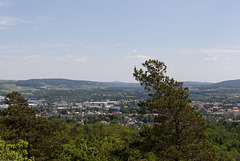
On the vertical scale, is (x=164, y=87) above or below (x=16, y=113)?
above

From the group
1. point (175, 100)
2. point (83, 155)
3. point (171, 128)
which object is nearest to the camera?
point (175, 100)

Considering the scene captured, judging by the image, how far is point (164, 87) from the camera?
579 inches

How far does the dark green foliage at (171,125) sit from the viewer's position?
43.3ft

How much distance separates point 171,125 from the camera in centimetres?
1448

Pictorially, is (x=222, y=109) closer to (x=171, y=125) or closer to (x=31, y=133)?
(x=171, y=125)

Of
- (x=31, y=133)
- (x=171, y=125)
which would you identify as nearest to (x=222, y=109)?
(x=171, y=125)

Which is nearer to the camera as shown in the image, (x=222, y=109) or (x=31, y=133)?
(x=31, y=133)

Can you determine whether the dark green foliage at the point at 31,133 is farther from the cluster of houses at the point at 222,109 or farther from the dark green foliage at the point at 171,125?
the cluster of houses at the point at 222,109

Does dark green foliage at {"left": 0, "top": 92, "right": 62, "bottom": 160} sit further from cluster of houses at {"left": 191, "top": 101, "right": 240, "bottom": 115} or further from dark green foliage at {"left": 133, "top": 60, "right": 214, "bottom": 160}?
cluster of houses at {"left": 191, "top": 101, "right": 240, "bottom": 115}

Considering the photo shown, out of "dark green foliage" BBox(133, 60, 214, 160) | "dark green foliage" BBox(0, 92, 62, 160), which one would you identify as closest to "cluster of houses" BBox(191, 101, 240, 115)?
"dark green foliage" BBox(133, 60, 214, 160)

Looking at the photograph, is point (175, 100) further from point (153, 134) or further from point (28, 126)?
point (28, 126)

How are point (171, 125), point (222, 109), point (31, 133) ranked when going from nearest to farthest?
point (171, 125)
point (31, 133)
point (222, 109)

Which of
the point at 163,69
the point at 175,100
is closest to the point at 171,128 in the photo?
the point at 175,100

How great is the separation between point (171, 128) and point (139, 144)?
2.53 m
